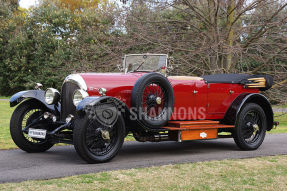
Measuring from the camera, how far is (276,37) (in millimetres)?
13148

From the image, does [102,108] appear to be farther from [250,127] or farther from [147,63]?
[250,127]

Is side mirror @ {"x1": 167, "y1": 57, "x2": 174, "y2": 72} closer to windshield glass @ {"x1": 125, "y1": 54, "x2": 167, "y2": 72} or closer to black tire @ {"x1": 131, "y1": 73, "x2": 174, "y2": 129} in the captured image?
windshield glass @ {"x1": 125, "y1": 54, "x2": 167, "y2": 72}

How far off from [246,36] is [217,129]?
25.6ft

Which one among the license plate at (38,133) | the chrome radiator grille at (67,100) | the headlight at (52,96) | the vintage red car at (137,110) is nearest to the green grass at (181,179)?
the vintage red car at (137,110)

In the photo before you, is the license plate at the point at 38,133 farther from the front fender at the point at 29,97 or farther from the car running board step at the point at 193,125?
the car running board step at the point at 193,125

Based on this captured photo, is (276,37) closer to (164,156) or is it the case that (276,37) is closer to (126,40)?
(126,40)

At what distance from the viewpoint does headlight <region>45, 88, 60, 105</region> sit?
21.4 ft

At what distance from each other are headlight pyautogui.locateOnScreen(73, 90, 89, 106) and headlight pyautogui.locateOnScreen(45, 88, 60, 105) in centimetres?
64

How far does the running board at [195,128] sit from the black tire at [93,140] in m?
1.00

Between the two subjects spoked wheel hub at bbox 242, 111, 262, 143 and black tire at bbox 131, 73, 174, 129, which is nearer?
black tire at bbox 131, 73, 174, 129

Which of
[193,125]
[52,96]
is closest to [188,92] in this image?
[193,125]

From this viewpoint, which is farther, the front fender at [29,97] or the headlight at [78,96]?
the front fender at [29,97]

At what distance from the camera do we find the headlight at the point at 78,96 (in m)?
5.96

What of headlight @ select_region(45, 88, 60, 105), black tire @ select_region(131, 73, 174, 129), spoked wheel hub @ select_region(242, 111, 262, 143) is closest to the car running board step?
black tire @ select_region(131, 73, 174, 129)
